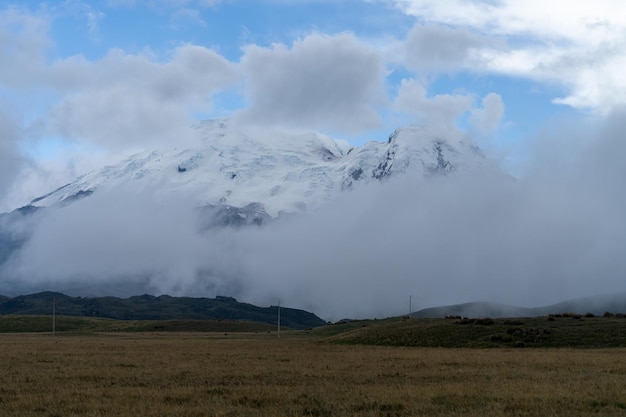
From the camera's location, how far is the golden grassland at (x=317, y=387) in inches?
936

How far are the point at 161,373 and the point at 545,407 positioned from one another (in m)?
20.7

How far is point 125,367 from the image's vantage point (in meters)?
41.2

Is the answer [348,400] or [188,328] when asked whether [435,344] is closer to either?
[348,400]

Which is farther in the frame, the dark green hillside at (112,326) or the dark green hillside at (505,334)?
the dark green hillside at (112,326)

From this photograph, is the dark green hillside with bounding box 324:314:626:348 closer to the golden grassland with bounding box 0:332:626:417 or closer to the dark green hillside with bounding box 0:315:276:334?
the golden grassland with bounding box 0:332:626:417

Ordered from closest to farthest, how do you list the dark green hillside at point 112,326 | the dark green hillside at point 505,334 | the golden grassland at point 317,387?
the golden grassland at point 317,387
the dark green hillside at point 505,334
the dark green hillside at point 112,326

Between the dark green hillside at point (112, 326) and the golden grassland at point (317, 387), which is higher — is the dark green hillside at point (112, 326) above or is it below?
below

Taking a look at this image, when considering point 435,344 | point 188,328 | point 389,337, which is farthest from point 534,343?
point 188,328

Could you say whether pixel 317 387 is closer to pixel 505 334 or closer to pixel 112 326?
pixel 505 334

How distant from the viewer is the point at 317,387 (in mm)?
30359

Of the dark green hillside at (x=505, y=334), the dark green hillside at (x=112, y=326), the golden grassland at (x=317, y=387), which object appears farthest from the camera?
the dark green hillside at (x=112, y=326)

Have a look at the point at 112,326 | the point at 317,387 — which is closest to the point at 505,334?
the point at 317,387

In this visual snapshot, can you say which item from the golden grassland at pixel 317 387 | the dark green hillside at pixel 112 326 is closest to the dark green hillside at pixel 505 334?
the golden grassland at pixel 317 387

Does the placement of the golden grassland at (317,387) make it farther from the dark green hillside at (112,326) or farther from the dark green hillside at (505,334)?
the dark green hillside at (112,326)
